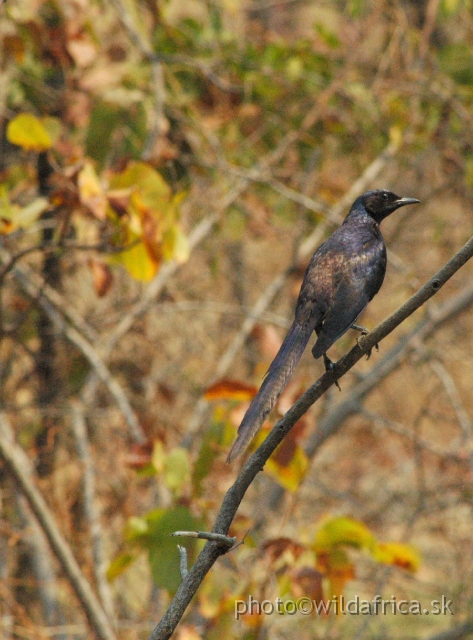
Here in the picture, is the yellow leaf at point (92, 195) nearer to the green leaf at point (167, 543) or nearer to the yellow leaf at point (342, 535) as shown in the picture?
the green leaf at point (167, 543)

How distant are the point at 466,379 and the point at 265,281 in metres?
3.98

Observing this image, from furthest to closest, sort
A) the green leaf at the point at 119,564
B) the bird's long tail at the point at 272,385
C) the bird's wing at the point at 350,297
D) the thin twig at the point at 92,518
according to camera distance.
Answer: the thin twig at the point at 92,518 → the green leaf at the point at 119,564 → the bird's wing at the point at 350,297 → the bird's long tail at the point at 272,385

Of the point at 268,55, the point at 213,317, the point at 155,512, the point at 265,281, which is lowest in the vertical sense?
the point at 155,512

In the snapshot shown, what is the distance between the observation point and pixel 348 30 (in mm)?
6363

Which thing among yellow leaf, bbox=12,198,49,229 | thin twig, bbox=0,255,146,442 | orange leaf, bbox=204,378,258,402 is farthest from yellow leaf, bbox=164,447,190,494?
yellow leaf, bbox=12,198,49,229

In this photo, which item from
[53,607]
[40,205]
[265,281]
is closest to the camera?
[40,205]

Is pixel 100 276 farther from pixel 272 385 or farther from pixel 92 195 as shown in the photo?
pixel 272 385

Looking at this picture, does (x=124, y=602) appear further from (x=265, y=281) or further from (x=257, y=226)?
(x=265, y=281)

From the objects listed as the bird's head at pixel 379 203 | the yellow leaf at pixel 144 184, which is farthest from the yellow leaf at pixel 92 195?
the bird's head at pixel 379 203

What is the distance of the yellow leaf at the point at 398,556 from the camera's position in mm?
3191

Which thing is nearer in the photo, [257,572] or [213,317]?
[257,572]

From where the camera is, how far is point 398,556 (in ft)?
10.5

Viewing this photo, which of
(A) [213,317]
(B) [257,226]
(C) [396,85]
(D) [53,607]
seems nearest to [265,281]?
(A) [213,317]

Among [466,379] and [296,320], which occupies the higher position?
[466,379]
